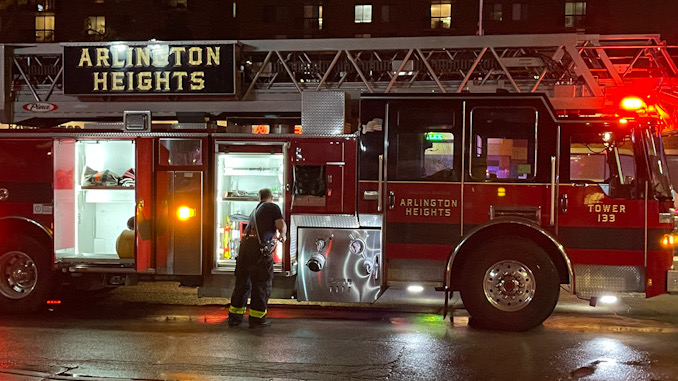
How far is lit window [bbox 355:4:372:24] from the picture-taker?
3675 cm

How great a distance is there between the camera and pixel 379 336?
26.0 ft

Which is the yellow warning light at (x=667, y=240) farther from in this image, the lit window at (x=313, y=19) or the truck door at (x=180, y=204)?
the lit window at (x=313, y=19)

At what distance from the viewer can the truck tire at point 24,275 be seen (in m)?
9.29

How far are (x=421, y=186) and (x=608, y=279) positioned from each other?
7.20ft

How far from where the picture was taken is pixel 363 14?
36.9 m

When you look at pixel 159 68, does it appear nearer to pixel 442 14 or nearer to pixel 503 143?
pixel 503 143

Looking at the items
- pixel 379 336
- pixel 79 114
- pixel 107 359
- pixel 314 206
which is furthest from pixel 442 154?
pixel 79 114

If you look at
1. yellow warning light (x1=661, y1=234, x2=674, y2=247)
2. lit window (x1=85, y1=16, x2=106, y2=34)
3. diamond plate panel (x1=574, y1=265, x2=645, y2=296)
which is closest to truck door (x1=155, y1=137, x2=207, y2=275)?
diamond plate panel (x1=574, y1=265, x2=645, y2=296)

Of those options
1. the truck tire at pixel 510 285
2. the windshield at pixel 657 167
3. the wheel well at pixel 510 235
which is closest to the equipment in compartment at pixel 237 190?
the wheel well at pixel 510 235

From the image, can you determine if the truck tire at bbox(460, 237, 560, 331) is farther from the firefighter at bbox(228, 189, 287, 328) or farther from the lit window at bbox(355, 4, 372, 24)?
the lit window at bbox(355, 4, 372, 24)

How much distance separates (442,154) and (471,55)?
3.16m

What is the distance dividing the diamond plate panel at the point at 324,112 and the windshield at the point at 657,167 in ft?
10.6

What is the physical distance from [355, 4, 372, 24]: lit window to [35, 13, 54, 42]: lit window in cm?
1626

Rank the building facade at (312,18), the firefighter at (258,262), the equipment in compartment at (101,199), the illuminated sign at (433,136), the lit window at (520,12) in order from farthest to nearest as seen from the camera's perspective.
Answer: the lit window at (520,12), the building facade at (312,18), the equipment in compartment at (101,199), the illuminated sign at (433,136), the firefighter at (258,262)
